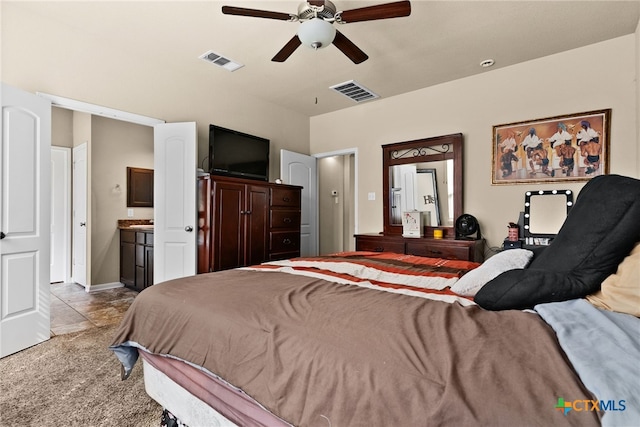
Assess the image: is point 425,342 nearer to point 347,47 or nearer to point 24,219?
point 347,47

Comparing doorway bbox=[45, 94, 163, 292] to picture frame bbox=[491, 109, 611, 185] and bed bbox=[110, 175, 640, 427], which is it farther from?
picture frame bbox=[491, 109, 611, 185]

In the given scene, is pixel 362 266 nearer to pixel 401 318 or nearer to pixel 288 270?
pixel 288 270

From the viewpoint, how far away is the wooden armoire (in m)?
3.25

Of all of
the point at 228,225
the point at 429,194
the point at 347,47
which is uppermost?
the point at 347,47

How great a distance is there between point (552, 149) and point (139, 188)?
5697mm

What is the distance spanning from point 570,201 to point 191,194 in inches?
154

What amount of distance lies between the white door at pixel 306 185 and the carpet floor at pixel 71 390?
2.92 meters

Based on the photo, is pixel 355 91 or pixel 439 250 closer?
pixel 439 250

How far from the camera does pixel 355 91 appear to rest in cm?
413

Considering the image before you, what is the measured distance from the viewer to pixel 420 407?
0.71 metres

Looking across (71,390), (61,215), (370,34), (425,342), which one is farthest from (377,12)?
(61,215)

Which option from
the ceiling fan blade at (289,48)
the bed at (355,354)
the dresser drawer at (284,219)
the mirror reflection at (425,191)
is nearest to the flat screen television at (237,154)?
the dresser drawer at (284,219)

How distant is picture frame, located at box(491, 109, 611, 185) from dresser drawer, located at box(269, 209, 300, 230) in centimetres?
246

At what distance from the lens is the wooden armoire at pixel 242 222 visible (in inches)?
128
